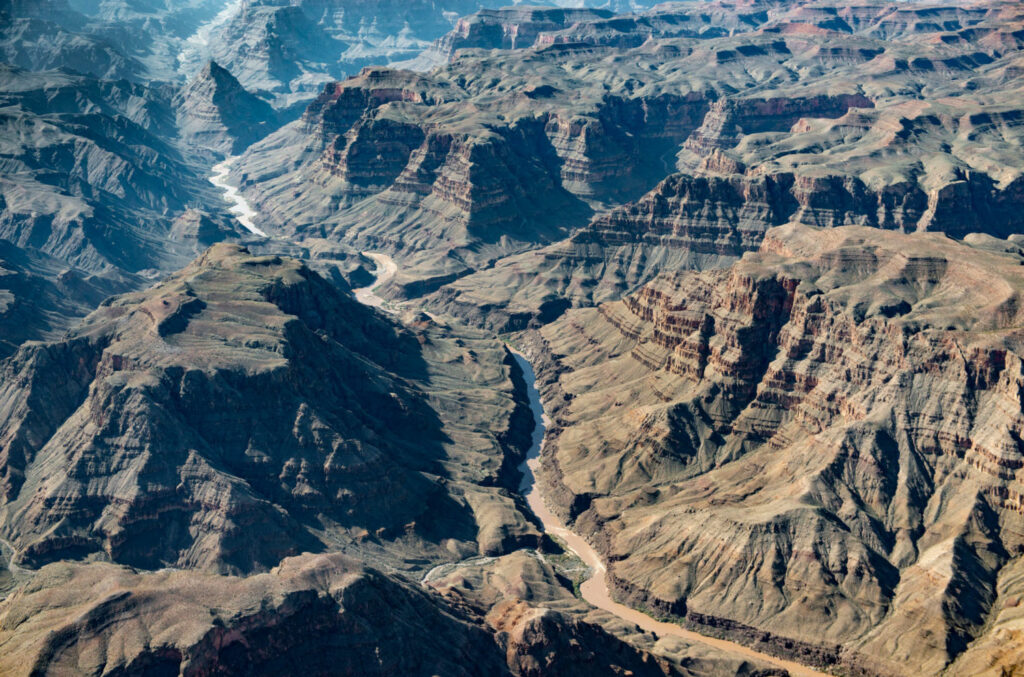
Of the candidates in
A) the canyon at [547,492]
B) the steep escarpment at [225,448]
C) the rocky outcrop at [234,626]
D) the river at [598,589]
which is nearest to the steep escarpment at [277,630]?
the rocky outcrop at [234,626]

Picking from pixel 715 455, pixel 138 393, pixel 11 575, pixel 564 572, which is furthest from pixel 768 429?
pixel 11 575

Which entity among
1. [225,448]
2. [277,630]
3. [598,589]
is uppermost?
[277,630]

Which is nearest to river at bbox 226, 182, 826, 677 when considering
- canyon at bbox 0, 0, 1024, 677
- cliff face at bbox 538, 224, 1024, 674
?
canyon at bbox 0, 0, 1024, 677

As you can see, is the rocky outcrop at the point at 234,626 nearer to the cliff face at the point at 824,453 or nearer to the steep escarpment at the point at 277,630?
the steep escarpment at the point at 277,630

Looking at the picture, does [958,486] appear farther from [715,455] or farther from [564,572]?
[564,572]

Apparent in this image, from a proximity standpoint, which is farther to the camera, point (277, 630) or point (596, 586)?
point (596, 586)

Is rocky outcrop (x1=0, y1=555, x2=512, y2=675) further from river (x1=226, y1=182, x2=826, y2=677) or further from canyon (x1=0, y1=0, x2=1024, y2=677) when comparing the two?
river (x1=226, y1=182, x2=826, y2=677)

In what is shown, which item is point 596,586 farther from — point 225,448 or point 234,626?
point 234,626

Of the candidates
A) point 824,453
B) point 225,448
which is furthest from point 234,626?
point 824,453
